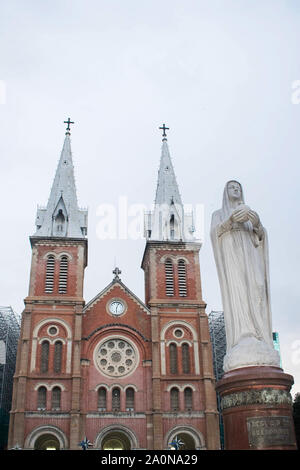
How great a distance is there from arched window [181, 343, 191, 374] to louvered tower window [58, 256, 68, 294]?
964cm

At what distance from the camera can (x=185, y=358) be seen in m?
33.3

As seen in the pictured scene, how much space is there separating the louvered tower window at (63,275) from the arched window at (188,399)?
443 inches

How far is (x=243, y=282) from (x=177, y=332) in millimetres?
26689

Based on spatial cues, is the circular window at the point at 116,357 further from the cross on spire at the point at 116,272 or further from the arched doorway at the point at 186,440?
the arched doorway at the point at 186,440

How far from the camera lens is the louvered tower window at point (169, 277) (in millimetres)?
35781

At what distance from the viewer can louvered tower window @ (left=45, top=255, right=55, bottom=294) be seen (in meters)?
34.7

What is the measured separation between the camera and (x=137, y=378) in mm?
32219

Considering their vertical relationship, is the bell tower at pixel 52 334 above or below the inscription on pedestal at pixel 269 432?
above

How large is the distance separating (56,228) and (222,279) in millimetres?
30583

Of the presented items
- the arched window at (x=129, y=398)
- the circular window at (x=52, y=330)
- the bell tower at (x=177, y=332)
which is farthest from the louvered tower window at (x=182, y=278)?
the circular window at (x=52, y=330)

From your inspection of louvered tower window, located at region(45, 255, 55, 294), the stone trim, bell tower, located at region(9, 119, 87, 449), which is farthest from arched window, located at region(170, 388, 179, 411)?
the stone trim

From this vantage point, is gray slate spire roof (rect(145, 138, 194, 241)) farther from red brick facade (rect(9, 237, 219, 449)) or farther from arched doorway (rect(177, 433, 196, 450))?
arched doorway (rect(177, 433, 196, 450))
